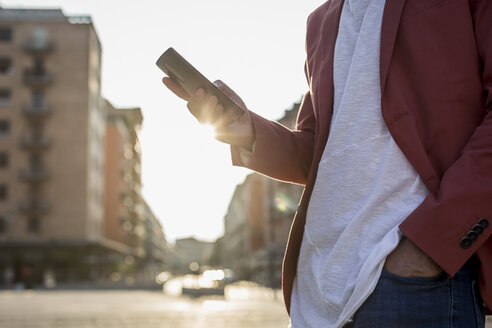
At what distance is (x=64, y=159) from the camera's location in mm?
55188

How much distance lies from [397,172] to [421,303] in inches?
11.7

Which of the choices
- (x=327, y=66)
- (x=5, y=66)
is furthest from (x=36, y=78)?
(x=327, y=66)

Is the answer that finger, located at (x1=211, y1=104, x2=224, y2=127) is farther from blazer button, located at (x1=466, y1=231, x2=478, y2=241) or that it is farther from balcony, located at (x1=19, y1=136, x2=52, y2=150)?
balcony, located at (x1=19, y1=136, x2=52, y2=150)

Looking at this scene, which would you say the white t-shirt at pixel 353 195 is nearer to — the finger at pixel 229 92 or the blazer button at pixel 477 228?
the blazer button at pixel 477 228

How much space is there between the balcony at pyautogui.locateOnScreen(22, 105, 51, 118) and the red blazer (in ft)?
185

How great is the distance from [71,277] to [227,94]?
58.5m

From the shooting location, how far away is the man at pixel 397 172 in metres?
1.32

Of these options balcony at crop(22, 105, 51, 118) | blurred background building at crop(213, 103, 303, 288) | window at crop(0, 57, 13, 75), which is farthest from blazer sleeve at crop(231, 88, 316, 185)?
window at crop(0, 57, 13, 75)

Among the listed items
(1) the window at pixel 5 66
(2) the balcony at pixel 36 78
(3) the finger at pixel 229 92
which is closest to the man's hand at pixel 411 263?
(3) the finger at pixel 229 92

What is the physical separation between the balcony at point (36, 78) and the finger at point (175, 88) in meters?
56.9

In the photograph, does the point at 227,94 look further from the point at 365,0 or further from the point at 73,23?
the point at 73,23

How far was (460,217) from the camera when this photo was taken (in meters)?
1.32

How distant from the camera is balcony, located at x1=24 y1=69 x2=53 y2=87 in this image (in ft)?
182

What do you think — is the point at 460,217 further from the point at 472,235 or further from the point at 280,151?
the point at 280,151
